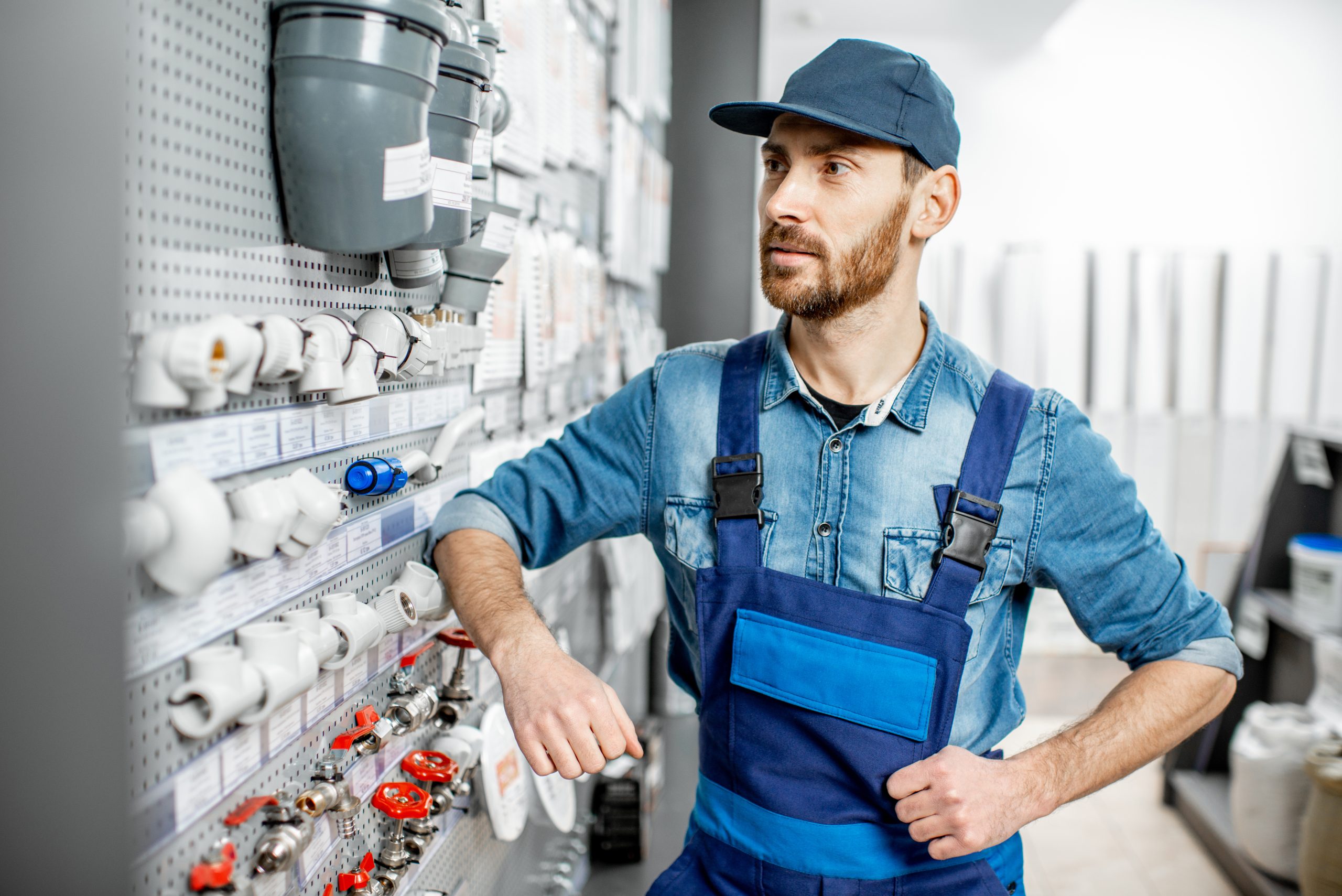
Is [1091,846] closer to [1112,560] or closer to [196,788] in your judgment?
[1112,560]

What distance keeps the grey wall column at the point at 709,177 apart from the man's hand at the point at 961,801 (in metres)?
2.62

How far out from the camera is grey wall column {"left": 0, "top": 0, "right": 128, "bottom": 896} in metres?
0.77

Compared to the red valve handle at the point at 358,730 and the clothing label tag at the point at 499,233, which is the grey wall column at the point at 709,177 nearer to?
the clothing label tag at the point at 499,233

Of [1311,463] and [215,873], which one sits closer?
[215,873]

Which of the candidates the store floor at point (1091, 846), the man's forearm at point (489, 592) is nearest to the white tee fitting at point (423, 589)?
the man's forearm at point (489, 592)

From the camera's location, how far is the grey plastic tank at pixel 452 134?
1.13 meters

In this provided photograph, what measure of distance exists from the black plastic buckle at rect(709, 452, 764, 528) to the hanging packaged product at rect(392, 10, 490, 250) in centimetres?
52

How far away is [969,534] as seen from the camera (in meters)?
1.33

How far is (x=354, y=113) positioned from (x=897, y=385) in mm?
888

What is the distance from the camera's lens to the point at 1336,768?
8.84ft

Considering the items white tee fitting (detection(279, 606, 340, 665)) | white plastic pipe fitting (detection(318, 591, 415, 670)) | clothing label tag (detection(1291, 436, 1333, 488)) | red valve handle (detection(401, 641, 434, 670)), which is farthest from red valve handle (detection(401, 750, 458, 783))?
clothing label tag (detection(1291, 436, 1333, 488))

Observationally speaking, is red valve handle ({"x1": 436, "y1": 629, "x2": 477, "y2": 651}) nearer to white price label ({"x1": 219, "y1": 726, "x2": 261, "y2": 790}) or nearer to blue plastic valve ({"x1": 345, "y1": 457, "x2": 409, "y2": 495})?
blue plastic valve ({"x1": 345, "y1": 457, "x2": 409, "y2": 495})

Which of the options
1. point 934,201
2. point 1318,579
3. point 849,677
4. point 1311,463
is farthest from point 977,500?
point 1311,463

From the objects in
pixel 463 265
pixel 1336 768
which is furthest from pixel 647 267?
pixel 1336 768
